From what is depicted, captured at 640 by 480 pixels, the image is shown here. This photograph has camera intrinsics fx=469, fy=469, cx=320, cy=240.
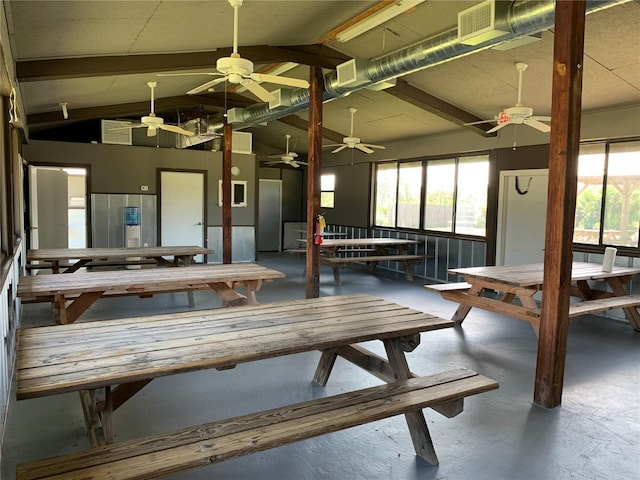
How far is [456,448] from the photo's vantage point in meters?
2.55

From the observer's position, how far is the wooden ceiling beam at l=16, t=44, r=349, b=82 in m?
4.59

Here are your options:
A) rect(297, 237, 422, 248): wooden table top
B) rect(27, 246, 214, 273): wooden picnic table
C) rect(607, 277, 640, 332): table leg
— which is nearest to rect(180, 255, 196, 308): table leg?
rect(27, 246, 214, 273): wooden picnic table

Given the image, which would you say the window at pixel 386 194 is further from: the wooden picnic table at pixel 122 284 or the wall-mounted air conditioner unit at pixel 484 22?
the wall-mounted air conditioner unit at pixel 484 22

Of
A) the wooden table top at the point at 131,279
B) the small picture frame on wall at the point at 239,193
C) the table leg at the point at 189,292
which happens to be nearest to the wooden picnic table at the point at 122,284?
the wooden table top at the point at 131,279

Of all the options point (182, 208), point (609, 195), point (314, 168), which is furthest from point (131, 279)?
point (182, 208)

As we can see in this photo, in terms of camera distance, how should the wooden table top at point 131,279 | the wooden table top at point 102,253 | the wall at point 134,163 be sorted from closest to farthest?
the wooden table top at point 131,279 → the wooden table top at point 102,253 → the wall at point 134,163

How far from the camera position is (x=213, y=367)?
1953mm

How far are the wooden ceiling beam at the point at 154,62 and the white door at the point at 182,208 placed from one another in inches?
174

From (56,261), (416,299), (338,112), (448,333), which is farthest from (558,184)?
(338,112)

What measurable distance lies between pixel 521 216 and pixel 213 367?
608 cm

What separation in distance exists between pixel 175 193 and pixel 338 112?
3.74 meters

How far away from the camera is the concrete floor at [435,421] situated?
2.35 m

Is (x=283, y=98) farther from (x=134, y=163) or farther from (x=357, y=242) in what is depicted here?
(x=134, y=163)

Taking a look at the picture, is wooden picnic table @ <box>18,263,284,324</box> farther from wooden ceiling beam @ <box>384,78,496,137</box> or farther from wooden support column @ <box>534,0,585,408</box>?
wooden ceiling beam @ <box>384,78,496,137</box>
